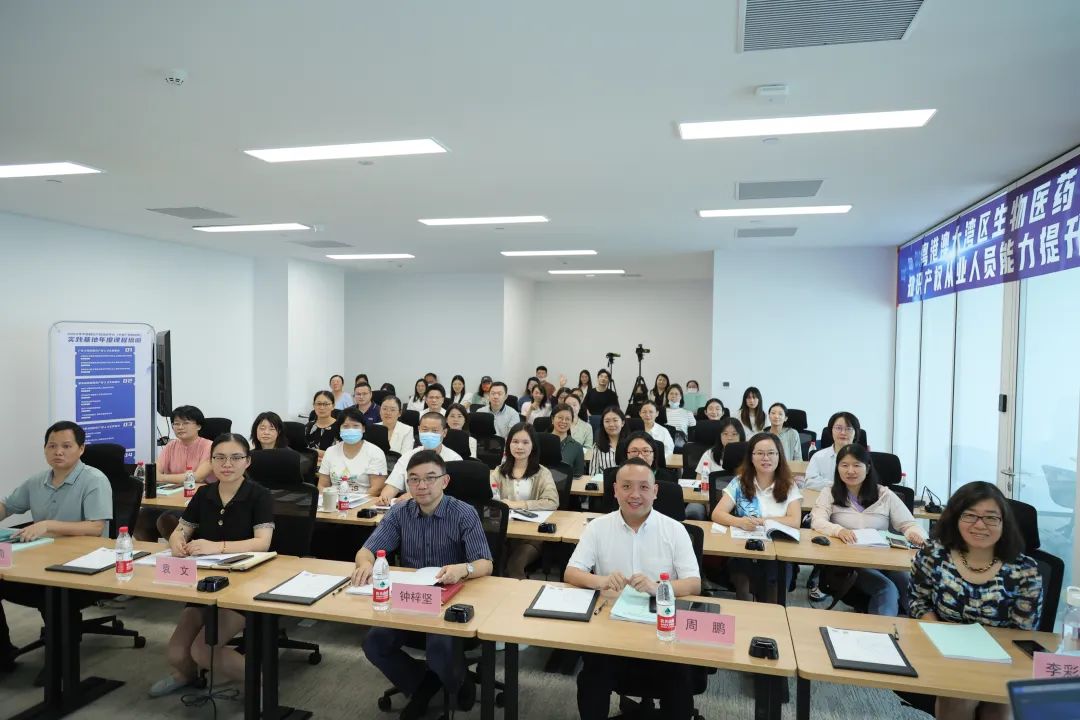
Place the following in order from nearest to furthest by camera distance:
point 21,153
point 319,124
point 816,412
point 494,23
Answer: point 494,23
point 319,124
point 21,153
point 816,412

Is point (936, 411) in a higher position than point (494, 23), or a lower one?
lower

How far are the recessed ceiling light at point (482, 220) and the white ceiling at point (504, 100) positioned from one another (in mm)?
609

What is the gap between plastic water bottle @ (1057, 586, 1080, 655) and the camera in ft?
7.88

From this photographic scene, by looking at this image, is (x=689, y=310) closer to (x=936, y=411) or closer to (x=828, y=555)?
(x=936, y=411)

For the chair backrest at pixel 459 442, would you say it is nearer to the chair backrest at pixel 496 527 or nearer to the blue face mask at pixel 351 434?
the blue face mask at pixel 351 434

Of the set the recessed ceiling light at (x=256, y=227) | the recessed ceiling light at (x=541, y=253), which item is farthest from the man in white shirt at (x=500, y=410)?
the recessed ceiling light at (x=256, y=227)

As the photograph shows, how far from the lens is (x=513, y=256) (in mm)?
10414

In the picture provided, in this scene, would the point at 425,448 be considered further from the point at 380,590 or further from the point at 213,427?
the point at 213,427

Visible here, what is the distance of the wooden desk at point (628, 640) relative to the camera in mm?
2412

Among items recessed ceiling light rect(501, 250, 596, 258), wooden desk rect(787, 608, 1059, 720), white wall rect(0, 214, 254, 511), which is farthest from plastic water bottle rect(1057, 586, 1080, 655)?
white wall rect(0, 214, 254, 511)

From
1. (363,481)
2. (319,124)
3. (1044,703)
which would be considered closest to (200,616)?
(363,481)

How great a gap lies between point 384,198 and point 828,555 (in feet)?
15.2

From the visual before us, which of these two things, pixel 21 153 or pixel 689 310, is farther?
pixel 689 310

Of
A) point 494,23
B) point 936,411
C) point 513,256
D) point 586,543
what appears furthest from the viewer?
point 513,256
